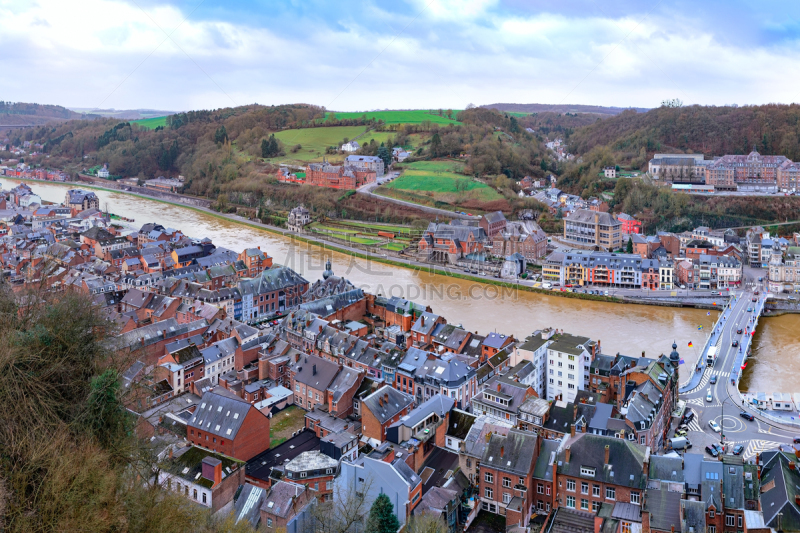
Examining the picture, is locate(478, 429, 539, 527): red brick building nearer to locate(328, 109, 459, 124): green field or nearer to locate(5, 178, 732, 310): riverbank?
locate(5, 178, 732, 310): riverbank

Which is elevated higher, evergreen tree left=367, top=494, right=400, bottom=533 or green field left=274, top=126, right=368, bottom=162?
green field left=274, top=126, right=368, bottom=162

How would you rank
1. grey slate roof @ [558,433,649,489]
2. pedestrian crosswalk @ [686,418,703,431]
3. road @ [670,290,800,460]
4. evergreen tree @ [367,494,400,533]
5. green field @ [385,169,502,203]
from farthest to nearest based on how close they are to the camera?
green field @ [385,169,502,203] < pedestrian crosswalk @ [686,418,703,431] < road @ [670,290,800,460] < grey slate roof @ [558,433,649,489] < evergreen tree @ [367,494,400,533]

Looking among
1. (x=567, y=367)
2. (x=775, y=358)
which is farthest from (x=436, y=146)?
(x=567, y=367)

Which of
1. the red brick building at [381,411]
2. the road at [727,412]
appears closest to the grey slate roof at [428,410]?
the red brick building at [381,411]

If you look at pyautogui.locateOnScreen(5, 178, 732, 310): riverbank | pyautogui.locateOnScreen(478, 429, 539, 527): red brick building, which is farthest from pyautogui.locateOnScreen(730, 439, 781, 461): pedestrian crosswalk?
pyautogui.locateOnScreen(5, 178, 732, 310): riverbank

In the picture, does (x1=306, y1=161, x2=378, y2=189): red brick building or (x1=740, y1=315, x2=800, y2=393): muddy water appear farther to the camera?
(x1=306, y1=161, x2=378, y2=189): red brick building

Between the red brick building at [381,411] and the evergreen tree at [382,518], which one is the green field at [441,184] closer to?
the red brick building at [381,411]

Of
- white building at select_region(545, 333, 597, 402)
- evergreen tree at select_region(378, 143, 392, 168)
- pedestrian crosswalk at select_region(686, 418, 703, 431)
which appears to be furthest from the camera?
evergreen tree at select_region(378, 143, 392, 168)

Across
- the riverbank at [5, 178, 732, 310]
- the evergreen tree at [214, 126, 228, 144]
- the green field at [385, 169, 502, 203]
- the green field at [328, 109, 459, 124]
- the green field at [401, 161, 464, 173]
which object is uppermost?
the green field at [328, 109, 459, 124]
